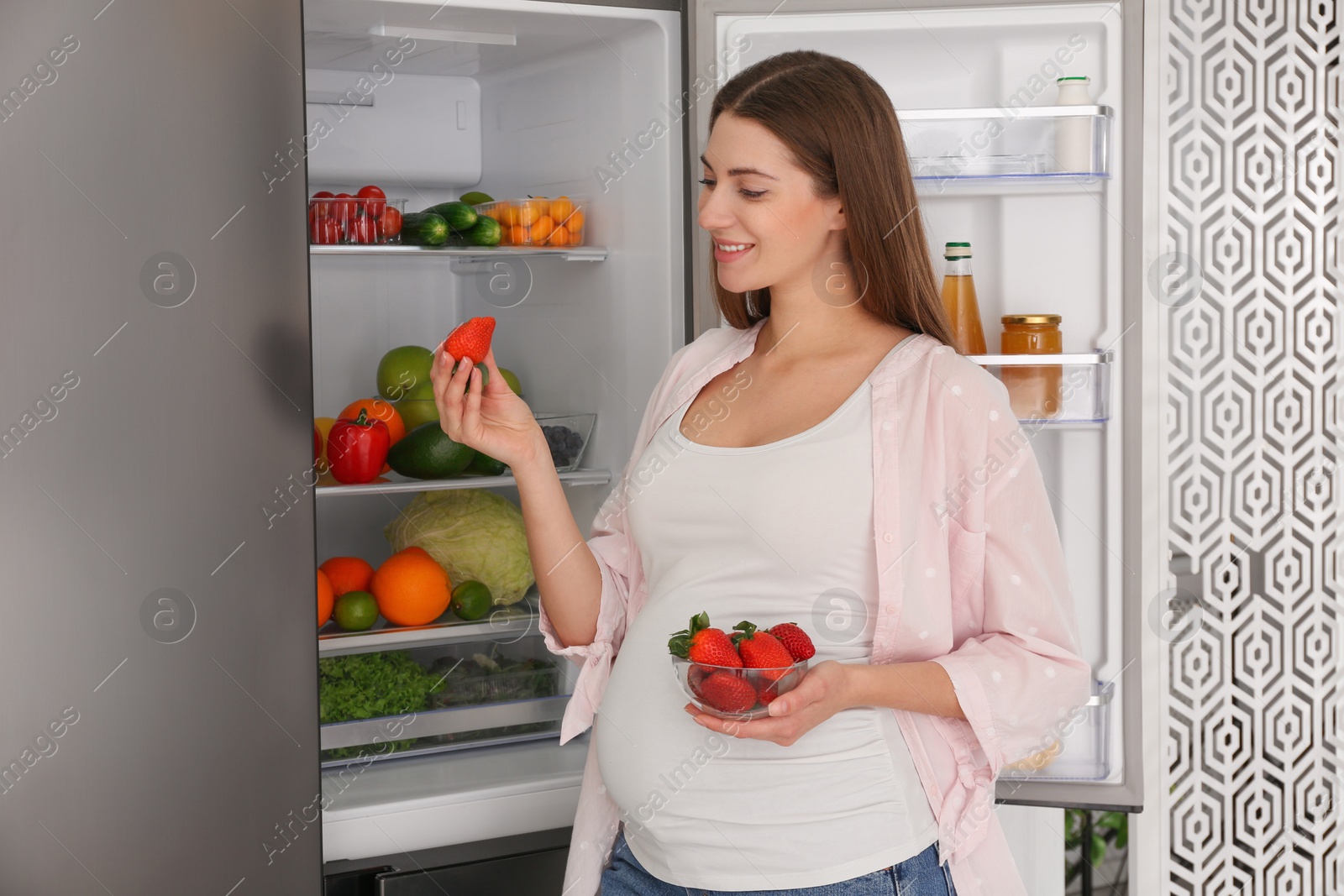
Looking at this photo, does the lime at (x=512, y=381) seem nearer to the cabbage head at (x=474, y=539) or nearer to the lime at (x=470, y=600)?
the cabbage head at (x=474, y=539)

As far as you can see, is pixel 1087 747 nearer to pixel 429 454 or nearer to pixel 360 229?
pixel 429 454

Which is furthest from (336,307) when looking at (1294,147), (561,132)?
(1294,147)

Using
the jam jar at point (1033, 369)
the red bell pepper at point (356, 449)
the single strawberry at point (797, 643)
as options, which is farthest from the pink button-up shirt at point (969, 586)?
the red bell pepper at point (356, 449)

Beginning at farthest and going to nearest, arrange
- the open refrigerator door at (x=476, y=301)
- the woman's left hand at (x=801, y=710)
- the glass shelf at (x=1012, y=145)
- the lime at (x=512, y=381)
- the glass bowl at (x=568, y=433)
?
the lime at (x=512, y=381), the glass bowl at (x=568, y=433), the open refrigerator door at (x=476, y=301), the glass shelf at (x=1012, y=145), the woman's left hand at (x=801, y=710)

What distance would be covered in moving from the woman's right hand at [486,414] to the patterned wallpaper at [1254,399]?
99cm

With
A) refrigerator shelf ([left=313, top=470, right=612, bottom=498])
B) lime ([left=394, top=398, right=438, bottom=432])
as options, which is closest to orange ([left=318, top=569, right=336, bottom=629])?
refrigerator shelf ([left=313, top=470, right=612, bottom=498])

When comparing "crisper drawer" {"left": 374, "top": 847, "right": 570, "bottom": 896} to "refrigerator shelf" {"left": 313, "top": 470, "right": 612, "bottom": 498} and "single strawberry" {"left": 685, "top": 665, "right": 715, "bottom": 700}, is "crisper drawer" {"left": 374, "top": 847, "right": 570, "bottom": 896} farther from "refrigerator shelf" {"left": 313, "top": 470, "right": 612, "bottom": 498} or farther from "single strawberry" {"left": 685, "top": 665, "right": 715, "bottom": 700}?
"single strawberry" {"left": 685, "top": 665, "right": 715, "bottom": 700}

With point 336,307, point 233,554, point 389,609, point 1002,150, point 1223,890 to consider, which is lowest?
point 1223,890

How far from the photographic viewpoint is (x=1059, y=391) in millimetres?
1607

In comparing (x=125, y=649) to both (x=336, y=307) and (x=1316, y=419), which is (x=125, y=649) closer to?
(x=336, y=307)

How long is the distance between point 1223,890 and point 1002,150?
1.16m

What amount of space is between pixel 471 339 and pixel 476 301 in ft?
3.11

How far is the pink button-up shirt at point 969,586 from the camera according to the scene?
3.48 feet

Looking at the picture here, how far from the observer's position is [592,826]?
126 cm
